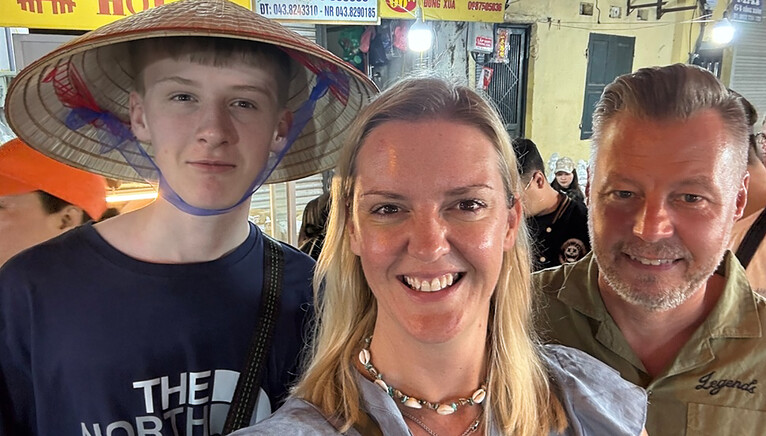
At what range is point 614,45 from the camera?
7695 millimetres

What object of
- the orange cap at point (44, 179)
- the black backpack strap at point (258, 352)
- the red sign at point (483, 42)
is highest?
the red sign at point (483, 42)

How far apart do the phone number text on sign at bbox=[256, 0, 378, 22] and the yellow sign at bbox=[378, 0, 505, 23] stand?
1007 mm

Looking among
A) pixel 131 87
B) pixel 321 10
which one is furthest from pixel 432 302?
pixel 321 10

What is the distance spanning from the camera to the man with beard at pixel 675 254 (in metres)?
1.40

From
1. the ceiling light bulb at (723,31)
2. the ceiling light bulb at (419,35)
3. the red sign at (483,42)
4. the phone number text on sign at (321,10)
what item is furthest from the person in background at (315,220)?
the ceiling light bulb at (723,31)

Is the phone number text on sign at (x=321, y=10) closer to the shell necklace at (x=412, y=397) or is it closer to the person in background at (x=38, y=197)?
the person in background at (x=38, y=197)

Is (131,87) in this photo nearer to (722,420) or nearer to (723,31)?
(722,420)

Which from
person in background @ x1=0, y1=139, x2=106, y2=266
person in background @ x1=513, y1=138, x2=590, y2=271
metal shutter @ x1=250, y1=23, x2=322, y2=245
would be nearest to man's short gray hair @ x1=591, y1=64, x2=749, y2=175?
person in background @ x1=513, y1=138, x2=590, y2=271

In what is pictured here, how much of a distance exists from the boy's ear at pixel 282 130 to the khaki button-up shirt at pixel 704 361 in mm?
800

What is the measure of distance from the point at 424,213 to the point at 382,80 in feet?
16.6

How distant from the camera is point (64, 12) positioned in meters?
2.90

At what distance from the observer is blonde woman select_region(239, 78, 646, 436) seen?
41.8 inches

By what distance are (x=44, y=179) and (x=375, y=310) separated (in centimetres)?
145

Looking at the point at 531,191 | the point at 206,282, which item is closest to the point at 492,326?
the point at 206,282
